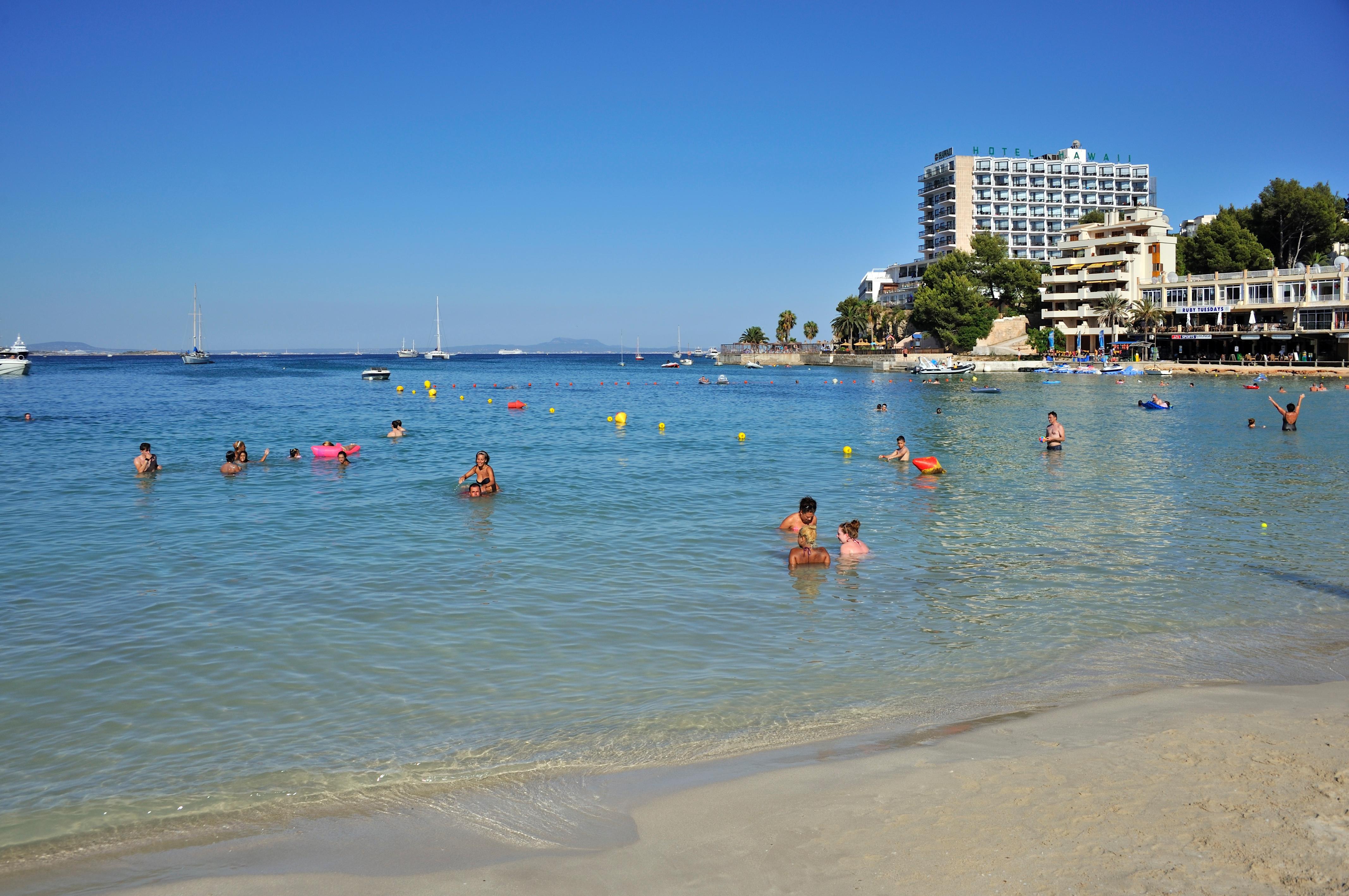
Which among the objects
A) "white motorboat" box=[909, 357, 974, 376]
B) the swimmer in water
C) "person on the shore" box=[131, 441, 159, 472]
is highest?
"white motorboat" box=[909, 357, 974, 376]

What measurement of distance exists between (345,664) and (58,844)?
3.52 metres

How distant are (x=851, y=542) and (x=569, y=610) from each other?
4.95 metres

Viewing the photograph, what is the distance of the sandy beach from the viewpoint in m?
5.23

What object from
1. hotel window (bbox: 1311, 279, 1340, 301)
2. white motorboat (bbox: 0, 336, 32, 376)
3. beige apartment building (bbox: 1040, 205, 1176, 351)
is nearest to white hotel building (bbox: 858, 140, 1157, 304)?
beige apartment building (bbox: 1040, 205, 1176, 351)

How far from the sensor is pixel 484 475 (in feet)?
67.1

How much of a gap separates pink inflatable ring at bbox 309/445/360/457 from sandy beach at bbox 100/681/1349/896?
21.5m

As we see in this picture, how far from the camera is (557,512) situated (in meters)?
18.8

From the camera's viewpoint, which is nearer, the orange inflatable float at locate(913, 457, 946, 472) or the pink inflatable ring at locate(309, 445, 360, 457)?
the orange inflatable float at locate(913, 457, 946, 472)

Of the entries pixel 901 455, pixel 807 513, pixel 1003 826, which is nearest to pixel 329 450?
pixel 901 455

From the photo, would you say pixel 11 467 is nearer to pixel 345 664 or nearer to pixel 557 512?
pixel 557 512

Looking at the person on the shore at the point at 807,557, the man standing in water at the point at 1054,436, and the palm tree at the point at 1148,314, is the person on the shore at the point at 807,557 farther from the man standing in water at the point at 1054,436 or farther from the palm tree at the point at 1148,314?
the palm tree at the point at 1148,314

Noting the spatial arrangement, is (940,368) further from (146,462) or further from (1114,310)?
(146,462)

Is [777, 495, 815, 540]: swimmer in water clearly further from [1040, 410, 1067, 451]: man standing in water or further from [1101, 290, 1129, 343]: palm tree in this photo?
[1101, 290, 1129, 343]: palm tree

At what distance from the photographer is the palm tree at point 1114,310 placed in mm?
102562
